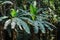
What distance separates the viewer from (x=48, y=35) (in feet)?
13.5

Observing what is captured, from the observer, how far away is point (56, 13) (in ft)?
13.9

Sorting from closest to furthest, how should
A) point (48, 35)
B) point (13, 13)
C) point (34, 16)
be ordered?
point (13, 13) < point (34, 16) < point (48, 35)

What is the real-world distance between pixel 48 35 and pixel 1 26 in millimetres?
1222

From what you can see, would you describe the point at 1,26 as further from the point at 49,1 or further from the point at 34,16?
the point at 49,1

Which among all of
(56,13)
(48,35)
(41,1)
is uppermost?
(41,1)

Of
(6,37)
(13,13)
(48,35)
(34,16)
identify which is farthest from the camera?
(48,35)

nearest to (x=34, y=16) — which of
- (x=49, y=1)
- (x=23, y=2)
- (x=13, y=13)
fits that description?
(x=13, y=13)

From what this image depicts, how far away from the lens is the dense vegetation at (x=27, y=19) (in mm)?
3076

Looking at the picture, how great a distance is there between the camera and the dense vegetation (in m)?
3.08

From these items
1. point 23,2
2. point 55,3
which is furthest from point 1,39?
point 55,3

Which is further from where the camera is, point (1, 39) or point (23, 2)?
point (23, 2)

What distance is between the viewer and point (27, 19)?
3.12 metres

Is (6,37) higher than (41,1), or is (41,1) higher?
(41,1)

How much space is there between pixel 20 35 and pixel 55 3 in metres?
1.19
